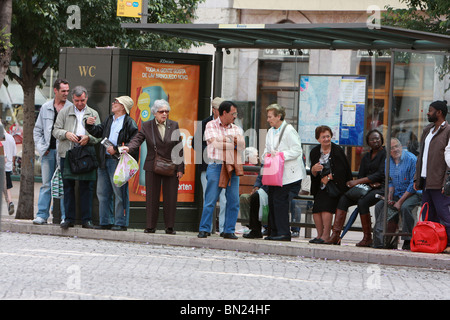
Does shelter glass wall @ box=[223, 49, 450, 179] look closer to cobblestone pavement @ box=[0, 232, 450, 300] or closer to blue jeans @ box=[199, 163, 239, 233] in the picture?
blue jeans @ box=[199, 163, 239, 233]

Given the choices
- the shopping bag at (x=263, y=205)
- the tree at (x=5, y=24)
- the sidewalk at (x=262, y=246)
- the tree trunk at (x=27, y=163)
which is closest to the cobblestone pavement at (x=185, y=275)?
the sidewalk at (x=262, y=246)

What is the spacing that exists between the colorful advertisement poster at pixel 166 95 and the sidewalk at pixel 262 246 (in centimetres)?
99

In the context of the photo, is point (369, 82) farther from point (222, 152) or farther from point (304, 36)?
point (222, 152)

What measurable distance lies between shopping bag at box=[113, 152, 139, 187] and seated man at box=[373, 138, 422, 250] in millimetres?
3289

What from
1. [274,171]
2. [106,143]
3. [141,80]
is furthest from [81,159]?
[274,171]

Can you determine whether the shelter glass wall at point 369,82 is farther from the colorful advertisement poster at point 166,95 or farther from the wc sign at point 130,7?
the wc sign at point 130,7

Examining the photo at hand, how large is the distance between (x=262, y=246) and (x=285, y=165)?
47.5 inches

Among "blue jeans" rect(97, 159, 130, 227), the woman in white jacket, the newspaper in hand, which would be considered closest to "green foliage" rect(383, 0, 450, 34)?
the woman in white jacket

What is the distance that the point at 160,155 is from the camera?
45.0ft

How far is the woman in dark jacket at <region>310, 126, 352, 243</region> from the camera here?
13.4 m

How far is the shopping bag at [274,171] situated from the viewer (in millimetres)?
13367
